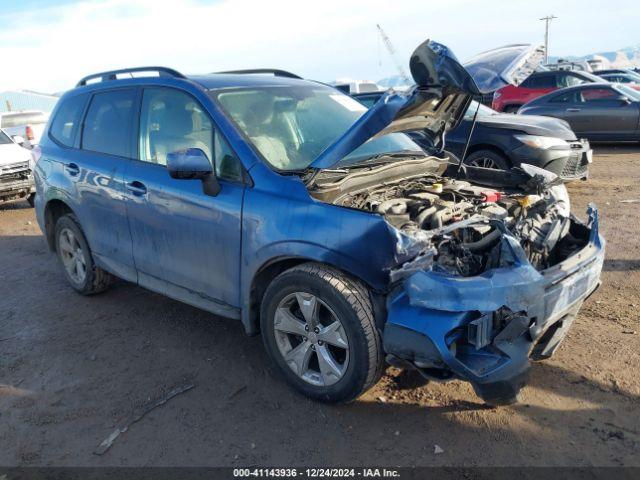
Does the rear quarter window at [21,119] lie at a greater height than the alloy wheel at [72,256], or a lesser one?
lesser

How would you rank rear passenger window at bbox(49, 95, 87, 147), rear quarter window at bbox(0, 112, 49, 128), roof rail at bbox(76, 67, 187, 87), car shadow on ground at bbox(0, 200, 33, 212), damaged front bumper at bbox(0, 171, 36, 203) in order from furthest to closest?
rear quarter window at bbox(0, 112, 49, 128) → car shadow on ground at bbox(0, 200, 33, 212) → damaged front bumper at bbox(0, 171, 36, 203) → rear passenger window at bbox(49, 95, 87, 147) → roof rail at bbox(76, 67, 187, 87)

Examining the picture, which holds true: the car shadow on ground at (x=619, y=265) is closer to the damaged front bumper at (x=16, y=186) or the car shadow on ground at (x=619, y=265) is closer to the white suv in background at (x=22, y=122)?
the damaged front bumper at (x=16, y=186)

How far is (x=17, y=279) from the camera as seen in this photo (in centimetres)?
585

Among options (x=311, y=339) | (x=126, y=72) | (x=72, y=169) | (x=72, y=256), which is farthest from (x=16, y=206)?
(x=311, y=339)

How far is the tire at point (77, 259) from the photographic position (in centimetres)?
488

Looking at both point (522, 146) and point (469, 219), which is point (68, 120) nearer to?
point (469, 219)

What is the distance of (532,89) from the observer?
52.1ft

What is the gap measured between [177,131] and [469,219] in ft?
6.91

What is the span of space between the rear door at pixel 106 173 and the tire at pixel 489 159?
5.11 metres

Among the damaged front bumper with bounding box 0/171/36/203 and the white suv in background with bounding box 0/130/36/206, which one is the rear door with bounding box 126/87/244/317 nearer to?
the white suv in background with bounding box 0/130/36/206

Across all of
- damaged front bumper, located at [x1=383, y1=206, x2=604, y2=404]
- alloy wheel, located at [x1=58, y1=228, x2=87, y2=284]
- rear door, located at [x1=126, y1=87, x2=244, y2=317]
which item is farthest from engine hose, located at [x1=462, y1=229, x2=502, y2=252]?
alloy wheel, located at [x1=58, y1=228, x2=87, y2=284]

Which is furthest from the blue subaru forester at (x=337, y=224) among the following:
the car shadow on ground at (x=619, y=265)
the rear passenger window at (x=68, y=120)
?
the car shadow on ground at (x=619, y=265)

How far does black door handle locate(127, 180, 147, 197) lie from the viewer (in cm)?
390

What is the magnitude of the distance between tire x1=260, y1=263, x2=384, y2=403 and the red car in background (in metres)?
14.2
